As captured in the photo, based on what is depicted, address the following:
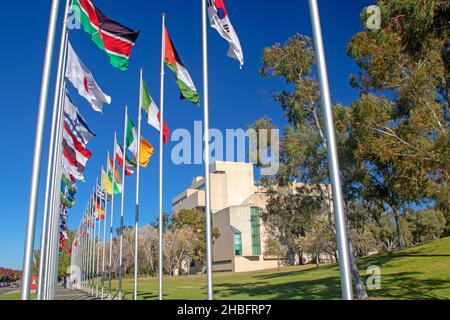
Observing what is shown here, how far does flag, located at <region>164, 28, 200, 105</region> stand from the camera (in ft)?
45.9

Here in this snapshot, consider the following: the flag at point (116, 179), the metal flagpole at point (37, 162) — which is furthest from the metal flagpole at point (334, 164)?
the flag at point (116, 179)

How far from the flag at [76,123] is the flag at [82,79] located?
2.89 meters

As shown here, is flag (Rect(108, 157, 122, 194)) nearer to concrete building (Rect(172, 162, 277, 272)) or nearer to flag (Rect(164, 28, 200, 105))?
flag (Rect(164, 28, 200, 105))

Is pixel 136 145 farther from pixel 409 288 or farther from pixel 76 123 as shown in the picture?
pixel 409 288

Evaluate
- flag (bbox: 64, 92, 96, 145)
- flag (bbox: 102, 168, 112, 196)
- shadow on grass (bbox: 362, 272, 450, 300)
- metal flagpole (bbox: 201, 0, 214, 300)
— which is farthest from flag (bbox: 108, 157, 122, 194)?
shadow on grass (bbox: 362, 272, 450, 300)

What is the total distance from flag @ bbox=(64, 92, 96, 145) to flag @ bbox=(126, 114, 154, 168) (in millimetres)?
2169

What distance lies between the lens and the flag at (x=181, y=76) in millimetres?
13992

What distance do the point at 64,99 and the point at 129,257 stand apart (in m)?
69.0

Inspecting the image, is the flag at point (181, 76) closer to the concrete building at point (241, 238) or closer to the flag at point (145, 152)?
the flag at point (145, 152)

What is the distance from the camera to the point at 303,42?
83.0 ft
